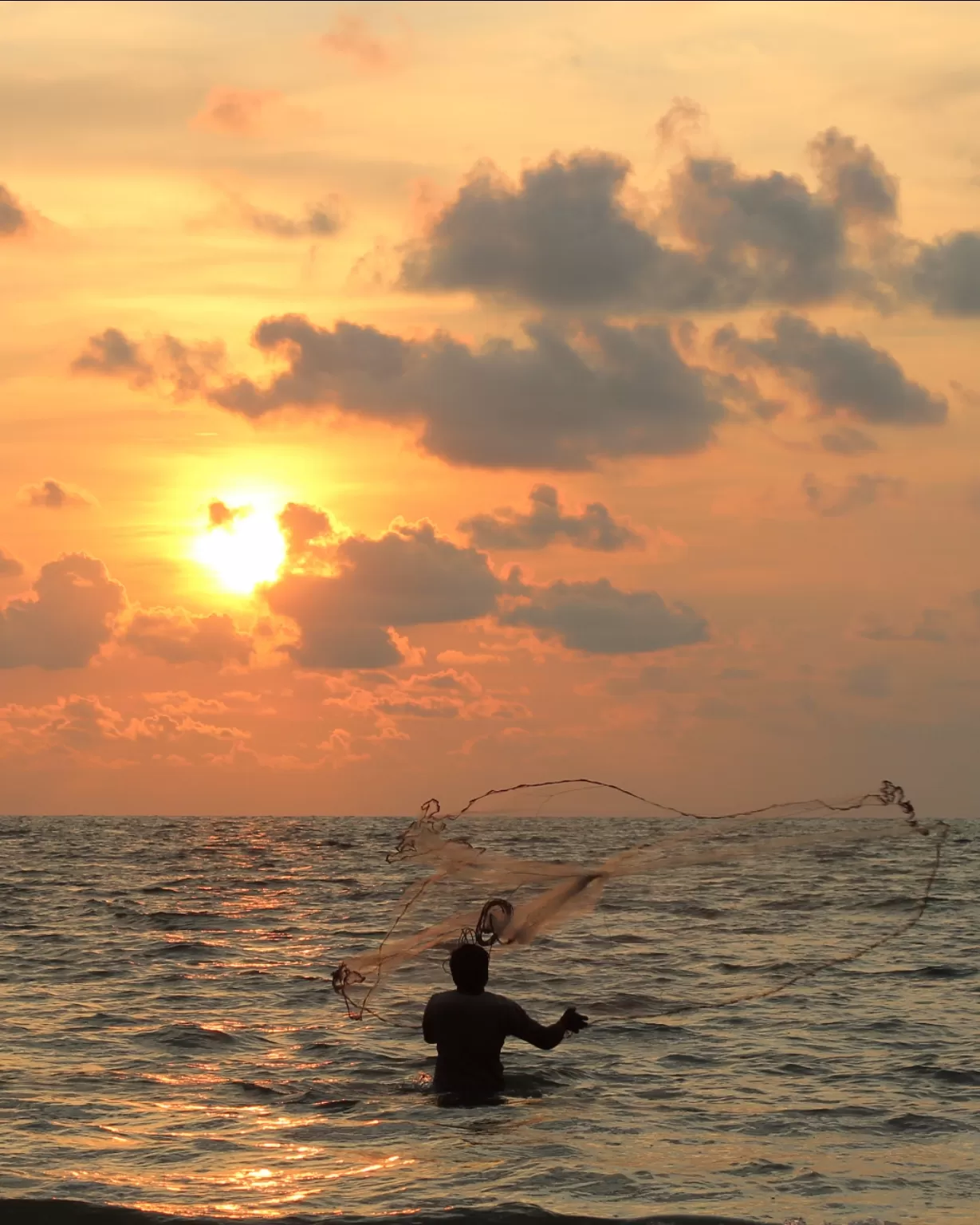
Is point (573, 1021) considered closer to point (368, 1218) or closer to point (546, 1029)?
point (546, 1029)

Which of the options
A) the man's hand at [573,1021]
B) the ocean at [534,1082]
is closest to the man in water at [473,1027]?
the man's hand at [573,1021]

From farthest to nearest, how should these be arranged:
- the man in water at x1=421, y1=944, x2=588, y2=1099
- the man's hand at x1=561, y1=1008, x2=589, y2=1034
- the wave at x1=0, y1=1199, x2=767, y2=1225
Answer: the man in water at x1=421, y1=944, x2=588, y2=1099 < the man's hand at x1=561, y1=1008, x2=589, y2=1034 < the wave at x1=0, y1=1199, x2=767, y2=1225

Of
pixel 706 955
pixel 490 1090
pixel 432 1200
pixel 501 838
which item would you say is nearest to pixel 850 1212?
pixel 432 1200

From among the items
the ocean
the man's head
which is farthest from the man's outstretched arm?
the ocean

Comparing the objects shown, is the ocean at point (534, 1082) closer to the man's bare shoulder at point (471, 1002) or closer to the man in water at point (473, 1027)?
the man in water at point (473, 1027)

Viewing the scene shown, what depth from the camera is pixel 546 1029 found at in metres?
12.4

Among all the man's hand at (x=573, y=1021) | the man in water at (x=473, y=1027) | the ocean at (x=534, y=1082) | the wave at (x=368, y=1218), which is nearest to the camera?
the wave at (x=368, y=1218)

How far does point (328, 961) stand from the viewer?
23.8 metres

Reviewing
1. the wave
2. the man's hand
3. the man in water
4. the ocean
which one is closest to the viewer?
the wave

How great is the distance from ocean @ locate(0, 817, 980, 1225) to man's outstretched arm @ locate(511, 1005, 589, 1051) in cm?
74

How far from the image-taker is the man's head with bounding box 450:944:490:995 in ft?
41.4

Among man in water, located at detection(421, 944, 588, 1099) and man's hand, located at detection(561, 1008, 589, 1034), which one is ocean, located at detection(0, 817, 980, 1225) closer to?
man in water, located at detection(421, 944, 588, 1099)

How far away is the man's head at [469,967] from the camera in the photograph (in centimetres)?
1263

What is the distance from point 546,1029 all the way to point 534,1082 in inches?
74.3
